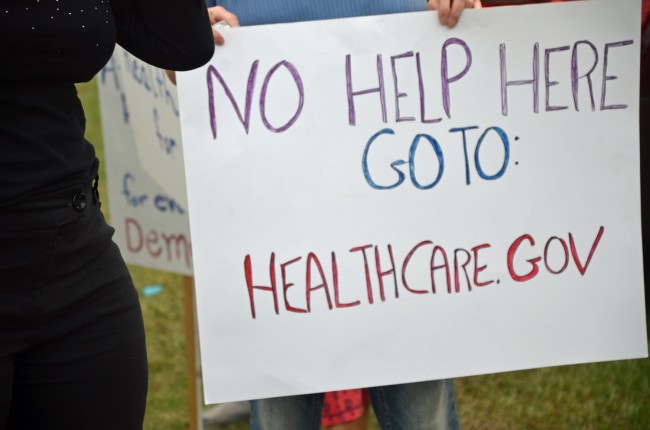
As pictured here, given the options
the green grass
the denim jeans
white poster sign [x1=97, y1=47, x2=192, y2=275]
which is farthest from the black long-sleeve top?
the green grass

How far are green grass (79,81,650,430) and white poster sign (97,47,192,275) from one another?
2.22 feet

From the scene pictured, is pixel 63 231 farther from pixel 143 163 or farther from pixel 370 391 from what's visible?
pixel 143 163

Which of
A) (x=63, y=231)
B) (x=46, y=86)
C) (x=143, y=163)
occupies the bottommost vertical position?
(x=143, y=163)

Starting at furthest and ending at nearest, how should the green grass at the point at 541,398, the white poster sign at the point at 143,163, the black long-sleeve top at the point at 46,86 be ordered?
1. the green grass at the point at 541,398
2. the white poster sign at the point at 143,163
3. the black long-sleeve top at the point at 46,86

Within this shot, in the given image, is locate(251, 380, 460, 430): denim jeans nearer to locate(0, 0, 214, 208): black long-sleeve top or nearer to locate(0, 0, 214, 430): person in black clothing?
locate(0, 0, 214, 430): person in black clothing

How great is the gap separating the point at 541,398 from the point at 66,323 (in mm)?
2143

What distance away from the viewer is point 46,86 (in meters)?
1.40

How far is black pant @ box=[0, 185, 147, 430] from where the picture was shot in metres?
1.38

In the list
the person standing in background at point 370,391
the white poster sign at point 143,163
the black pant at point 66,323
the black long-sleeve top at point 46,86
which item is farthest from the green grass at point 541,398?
the black long-sleeve top at point 46,86

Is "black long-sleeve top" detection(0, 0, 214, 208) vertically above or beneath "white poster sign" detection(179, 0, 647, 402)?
above

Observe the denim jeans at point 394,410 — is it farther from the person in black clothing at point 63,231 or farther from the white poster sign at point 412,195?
the person in black clothing at point 63,231

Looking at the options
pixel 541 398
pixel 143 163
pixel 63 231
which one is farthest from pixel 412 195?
pixel 541 398

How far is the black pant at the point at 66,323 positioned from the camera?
138 centimetres

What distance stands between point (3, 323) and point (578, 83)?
1.07 m
